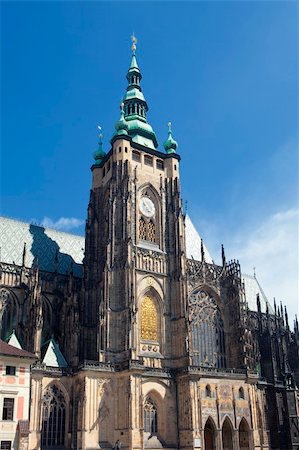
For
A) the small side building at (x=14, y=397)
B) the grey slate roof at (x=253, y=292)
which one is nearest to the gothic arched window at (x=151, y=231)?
the small side building at (x=14, y=397)

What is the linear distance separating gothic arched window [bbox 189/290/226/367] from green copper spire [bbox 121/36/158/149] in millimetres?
19257

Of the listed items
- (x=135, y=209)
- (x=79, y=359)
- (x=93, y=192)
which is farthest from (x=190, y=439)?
(x=93, y=192)

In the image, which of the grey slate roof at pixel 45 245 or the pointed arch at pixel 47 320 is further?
the grey slate roof at pixel 45 245

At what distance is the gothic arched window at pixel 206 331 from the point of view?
55.4 metres

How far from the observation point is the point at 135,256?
52.7 m

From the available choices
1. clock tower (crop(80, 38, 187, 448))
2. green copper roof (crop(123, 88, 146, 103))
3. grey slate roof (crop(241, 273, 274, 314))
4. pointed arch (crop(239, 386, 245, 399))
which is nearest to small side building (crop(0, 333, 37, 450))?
clock tower (crop(80, 38, 187, 448))

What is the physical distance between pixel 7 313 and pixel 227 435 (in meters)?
25.3

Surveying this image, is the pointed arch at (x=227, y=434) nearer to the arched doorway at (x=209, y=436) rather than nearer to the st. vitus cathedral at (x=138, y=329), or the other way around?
the st. vitus cathedral at (x=138, y=329)

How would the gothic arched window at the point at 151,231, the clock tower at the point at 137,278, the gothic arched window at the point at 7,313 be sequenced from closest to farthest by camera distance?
the clock tower at the point at 137,278, the gothic arched window at the point at 7,313, the gothic arched window at the point at 151,231

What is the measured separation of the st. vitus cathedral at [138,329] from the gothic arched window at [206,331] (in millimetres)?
132

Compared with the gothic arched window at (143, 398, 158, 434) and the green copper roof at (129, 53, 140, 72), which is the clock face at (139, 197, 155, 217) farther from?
the green copper roof at (129, 53, 140, 72)

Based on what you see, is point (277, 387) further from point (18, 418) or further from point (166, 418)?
point (18, 418)

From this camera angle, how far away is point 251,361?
5634 cm

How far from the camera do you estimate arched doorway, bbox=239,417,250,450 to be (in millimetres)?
51906
